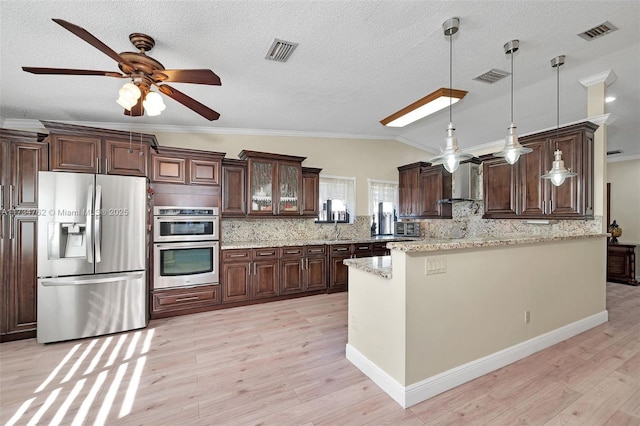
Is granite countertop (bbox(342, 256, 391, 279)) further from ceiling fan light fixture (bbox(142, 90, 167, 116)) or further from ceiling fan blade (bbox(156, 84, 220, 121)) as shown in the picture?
ceiling fan light fixture (bbox(142, 90, 167, 116))

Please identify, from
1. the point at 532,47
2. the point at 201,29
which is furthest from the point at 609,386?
the point at 201,29

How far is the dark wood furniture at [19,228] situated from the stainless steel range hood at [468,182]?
18.3 feet

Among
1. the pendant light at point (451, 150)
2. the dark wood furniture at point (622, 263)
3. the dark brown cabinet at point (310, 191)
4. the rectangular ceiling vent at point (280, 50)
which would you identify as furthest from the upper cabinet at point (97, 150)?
the dark wood furniture at point (622, 263)

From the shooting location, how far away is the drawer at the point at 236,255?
4.09 metres

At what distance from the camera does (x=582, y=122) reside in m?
3.31

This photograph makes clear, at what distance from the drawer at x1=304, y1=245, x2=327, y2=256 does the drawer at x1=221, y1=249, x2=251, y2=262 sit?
0.93 meters

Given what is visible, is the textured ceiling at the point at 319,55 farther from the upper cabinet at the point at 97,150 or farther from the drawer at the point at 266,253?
the drawer at the point at 266,253

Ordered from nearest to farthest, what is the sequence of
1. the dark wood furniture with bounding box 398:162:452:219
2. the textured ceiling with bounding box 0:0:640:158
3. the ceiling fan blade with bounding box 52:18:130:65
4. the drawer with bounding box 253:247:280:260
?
1. the ceiling fan blade with bounding box 52:18:130:65
2. the textured ceiling with bounding box 0:0:640:158
3. the drawer with bounding box 253:247:280:260
4. the dark wood furniture with bounding box 398:162:452:219

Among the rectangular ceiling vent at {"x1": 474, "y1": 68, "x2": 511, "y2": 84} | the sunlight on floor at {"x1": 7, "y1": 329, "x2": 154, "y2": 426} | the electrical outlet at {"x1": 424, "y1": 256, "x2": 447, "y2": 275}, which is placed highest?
the rectangular ceiling vent at {"x1": 474, "y1": 68, "x2": 511, "y2": 84}

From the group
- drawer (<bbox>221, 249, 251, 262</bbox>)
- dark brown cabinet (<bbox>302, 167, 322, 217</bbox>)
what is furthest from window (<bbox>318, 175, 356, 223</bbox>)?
drawer (<bbox>221, 249, 251, 262</bbox>)

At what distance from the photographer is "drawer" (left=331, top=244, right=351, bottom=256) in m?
4.85

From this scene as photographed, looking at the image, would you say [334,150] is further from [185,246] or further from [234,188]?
[185,246]

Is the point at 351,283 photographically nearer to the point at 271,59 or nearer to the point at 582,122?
the point at 271,59

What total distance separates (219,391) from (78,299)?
2.06 m
